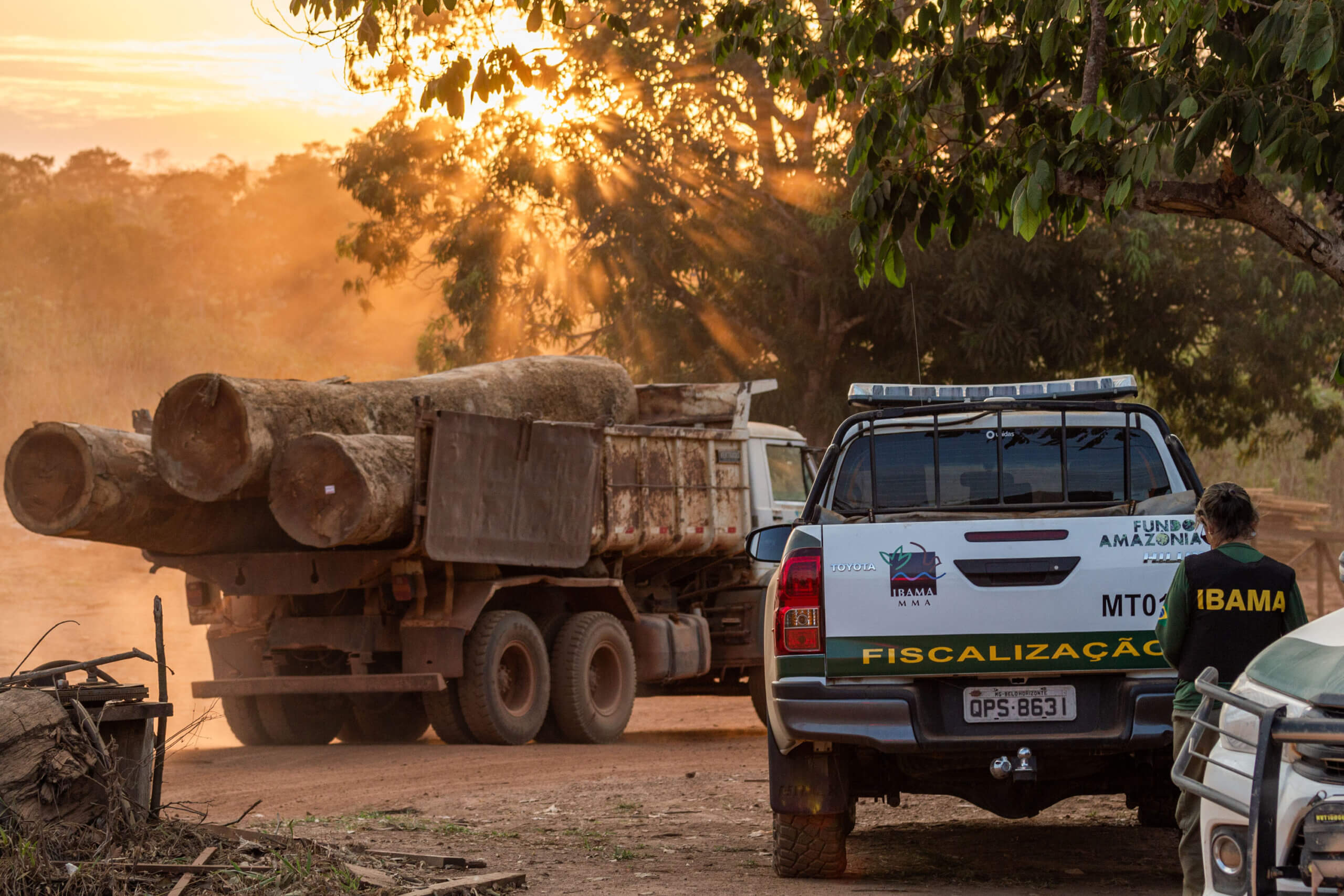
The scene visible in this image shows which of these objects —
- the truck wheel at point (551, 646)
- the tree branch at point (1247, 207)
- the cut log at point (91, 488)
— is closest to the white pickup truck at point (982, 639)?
the tree branch at point (1247, 207)

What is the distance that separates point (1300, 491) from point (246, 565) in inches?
1209

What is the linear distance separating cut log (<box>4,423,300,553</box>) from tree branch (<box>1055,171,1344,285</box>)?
276 inches

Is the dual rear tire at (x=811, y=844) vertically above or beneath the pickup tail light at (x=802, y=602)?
beneath

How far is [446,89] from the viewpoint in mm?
8047

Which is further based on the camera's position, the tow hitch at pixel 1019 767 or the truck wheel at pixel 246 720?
the truck wheel at pixel 246 720

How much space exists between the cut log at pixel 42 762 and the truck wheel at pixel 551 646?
742cm

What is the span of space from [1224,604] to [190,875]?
3.63 m

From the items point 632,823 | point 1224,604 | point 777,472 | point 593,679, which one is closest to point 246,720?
point 593,679

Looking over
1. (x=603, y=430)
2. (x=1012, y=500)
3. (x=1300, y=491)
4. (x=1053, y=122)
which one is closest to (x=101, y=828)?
(x=1012, y=500)

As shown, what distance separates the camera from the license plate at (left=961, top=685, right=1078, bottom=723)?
5996 mm

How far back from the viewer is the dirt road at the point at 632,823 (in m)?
6.77

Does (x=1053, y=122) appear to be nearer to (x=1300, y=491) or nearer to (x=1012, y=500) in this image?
(x=1012, y=500)

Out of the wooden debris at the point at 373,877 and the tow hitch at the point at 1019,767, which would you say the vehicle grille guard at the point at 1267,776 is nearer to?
the tow hitch at the point at 1019,767

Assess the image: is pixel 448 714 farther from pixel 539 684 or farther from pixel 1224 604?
pixel 1224 604
